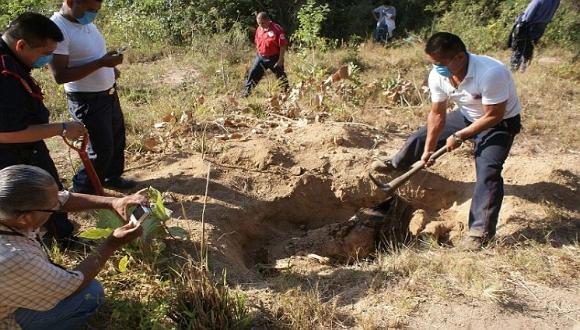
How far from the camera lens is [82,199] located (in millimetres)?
2297

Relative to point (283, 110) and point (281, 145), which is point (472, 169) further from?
point (283, 110)

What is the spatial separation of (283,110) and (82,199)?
293 centimetres

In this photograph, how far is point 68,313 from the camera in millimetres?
2084

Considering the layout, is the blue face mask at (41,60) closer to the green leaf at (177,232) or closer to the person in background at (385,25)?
the green leaf at (177,232)

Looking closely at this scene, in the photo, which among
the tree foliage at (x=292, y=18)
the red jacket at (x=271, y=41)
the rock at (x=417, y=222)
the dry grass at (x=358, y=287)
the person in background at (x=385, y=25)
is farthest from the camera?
the person in background at (x=385, y=25)

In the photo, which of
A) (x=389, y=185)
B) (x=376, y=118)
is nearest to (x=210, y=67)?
(x=376, y=118)

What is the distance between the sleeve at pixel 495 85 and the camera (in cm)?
287

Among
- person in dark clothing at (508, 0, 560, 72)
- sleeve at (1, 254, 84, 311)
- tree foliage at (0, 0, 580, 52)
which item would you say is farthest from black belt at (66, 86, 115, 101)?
tree foliage at (0, 0, 580, 52)

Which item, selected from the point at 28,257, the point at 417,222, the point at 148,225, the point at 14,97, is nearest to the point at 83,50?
the point at 14,97

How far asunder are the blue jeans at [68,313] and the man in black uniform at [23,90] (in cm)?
82


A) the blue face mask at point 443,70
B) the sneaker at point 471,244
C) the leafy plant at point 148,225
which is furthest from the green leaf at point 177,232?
the blue face mask at point 443,70

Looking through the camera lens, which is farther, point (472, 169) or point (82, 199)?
point (472, 169)

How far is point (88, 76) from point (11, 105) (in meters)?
0.76

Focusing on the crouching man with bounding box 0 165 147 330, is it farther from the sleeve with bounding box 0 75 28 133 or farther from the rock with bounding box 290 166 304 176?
the rock with bounding box 290 166 304 176
